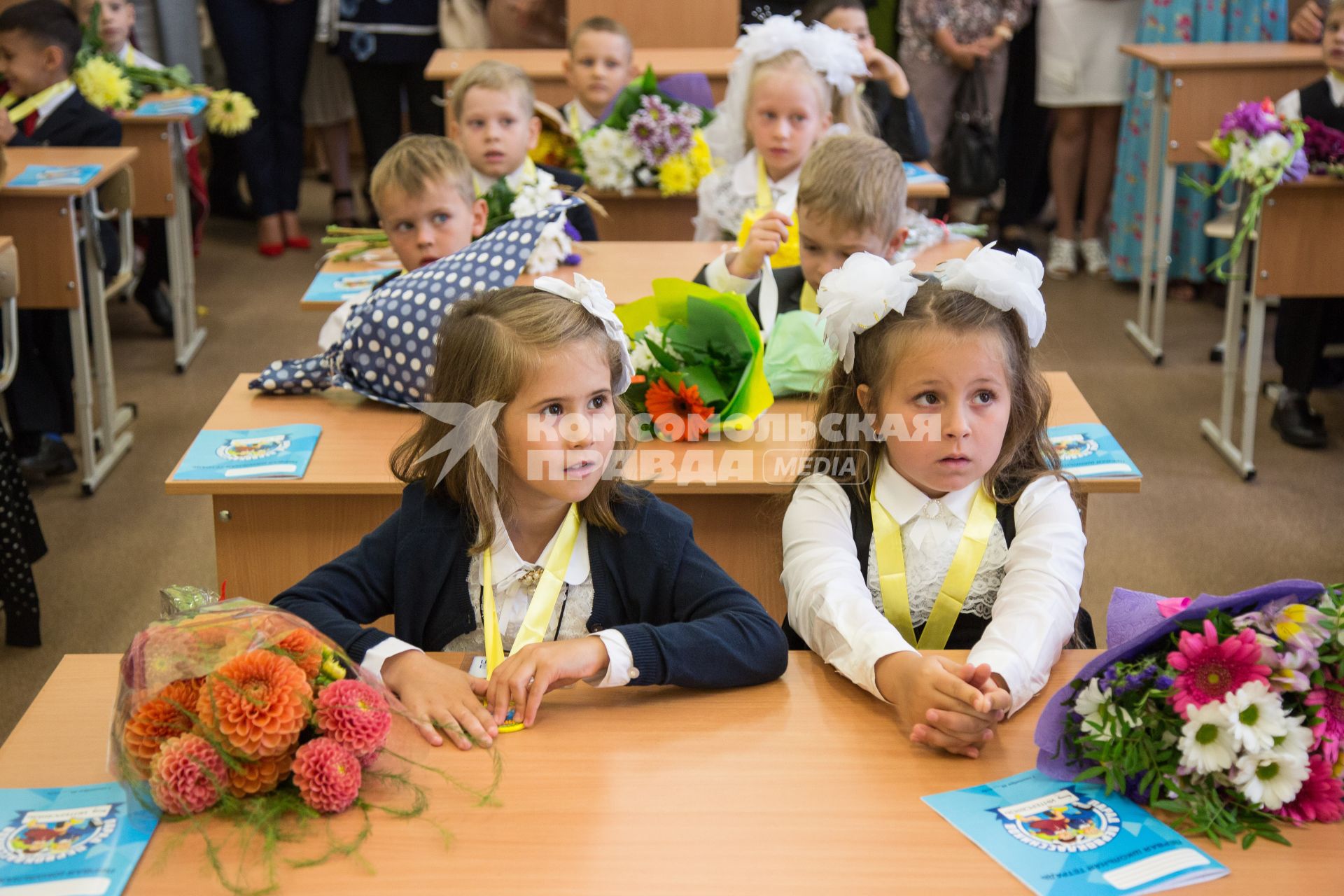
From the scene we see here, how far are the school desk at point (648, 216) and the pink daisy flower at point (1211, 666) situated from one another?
336cm

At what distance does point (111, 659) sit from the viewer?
152 centimetres

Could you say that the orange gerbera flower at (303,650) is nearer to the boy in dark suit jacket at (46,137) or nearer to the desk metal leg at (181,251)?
the boy in dark suit jacket at (46,137)

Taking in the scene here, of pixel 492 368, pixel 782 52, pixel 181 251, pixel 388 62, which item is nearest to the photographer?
pixel 492 368

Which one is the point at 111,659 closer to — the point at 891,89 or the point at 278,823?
the point at 278,823

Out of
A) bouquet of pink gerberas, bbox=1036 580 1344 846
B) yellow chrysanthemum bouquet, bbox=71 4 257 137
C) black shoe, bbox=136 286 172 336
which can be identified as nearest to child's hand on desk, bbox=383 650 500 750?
bouquet of pink gerberas, bbox=1036 580 1344 846

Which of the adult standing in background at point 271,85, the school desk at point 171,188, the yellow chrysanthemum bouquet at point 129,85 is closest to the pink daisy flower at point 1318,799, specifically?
the school desk at point 171,188

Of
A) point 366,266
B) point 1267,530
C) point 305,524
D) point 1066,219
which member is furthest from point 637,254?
point 1066,219

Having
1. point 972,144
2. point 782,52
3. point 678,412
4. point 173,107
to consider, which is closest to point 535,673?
point 678,412

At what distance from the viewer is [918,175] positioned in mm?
4020

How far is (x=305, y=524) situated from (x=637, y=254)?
1439 millimetres

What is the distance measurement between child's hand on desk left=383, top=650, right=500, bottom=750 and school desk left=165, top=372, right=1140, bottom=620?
0.69 meters

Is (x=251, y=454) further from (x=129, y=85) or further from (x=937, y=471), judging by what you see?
(x=129, y=85)

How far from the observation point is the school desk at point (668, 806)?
1.14 m

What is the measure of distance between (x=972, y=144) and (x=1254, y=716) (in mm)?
4998
